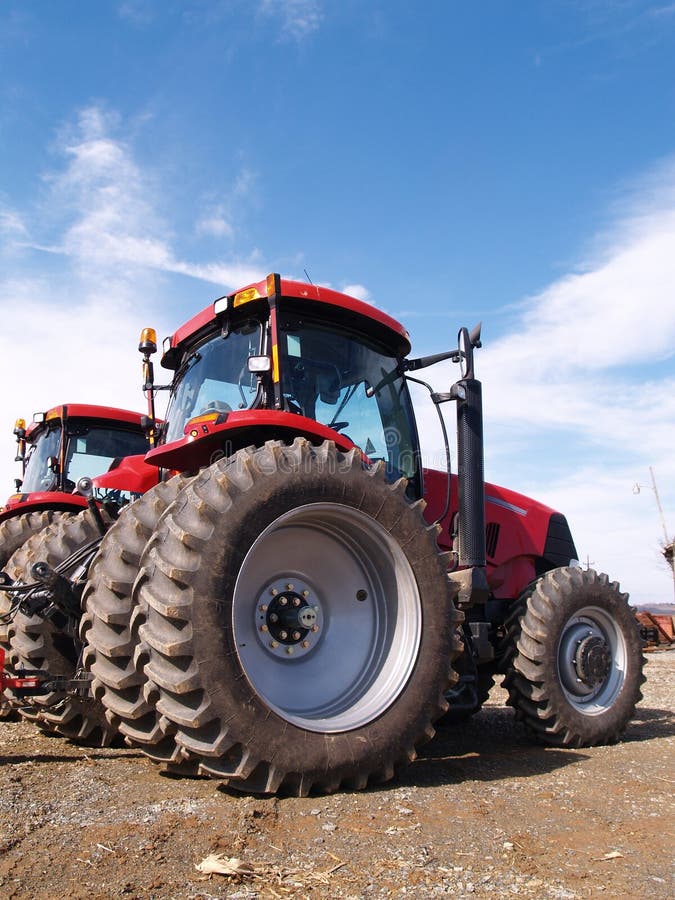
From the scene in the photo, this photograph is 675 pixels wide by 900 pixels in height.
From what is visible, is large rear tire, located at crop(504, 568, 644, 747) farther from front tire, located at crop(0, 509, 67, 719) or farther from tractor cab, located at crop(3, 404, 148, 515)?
tractor cab, located at crop(3, 404, 148, 515)

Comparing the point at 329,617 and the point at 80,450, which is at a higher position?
the point at 80,450

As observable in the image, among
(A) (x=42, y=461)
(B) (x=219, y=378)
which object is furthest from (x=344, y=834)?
(A) (x=42, y=461)

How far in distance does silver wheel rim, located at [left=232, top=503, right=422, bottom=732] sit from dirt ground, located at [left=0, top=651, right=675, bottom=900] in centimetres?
44

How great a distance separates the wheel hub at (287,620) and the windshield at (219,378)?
1.13m

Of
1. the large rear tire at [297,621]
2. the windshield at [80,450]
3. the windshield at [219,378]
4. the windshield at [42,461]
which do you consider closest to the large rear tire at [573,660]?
the large rear tire at [297,621]

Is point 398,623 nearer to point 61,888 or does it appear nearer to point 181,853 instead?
point 181,853

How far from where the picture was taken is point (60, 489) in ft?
26.9

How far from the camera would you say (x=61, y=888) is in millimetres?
2080

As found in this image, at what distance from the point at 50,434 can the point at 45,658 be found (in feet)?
15.7

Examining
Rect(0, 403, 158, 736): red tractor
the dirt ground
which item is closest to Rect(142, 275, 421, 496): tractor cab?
Rect(0, 403, 158, 736): red tractor

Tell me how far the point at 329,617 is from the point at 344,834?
3.96 ft

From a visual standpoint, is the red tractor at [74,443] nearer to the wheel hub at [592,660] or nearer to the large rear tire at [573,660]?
the large rear tire at [573,660]

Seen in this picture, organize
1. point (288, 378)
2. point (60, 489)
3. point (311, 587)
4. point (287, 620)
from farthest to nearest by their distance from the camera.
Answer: point (60, 489), point (288, 378), point (311, 587), point (287, 620)

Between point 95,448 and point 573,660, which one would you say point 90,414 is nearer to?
point 95,448
